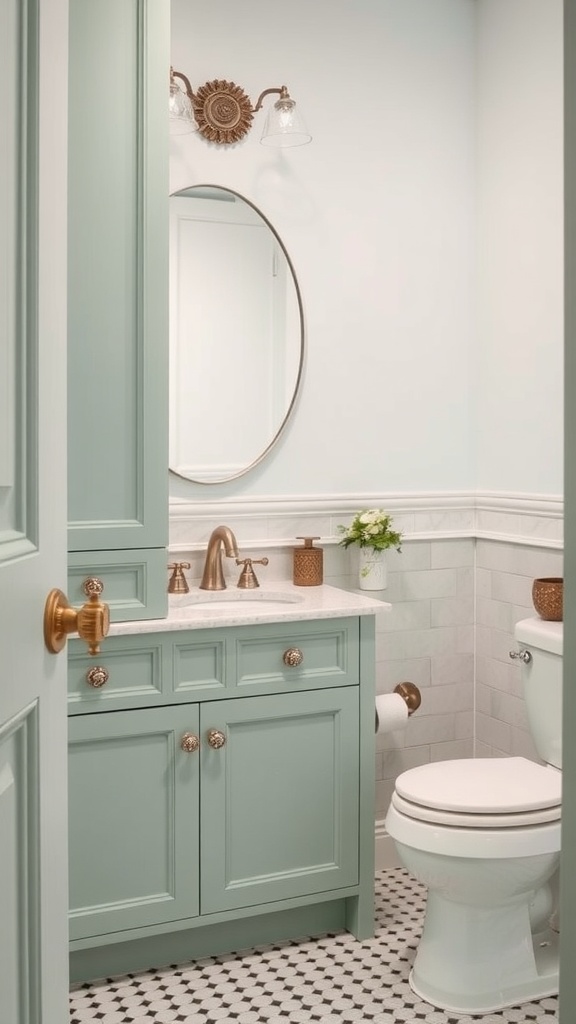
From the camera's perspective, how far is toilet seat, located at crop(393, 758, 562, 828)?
2.22 metres

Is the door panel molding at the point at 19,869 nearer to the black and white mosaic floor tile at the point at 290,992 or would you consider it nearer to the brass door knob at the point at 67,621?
the brass door knob at the point at 67,621

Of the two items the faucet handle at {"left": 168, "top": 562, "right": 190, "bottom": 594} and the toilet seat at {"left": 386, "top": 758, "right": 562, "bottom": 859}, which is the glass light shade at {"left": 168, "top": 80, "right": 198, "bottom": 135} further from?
the toilet seat at {"left": 386, "top": 758, "right": 562, "bottom": 859}

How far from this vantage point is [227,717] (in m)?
2.43

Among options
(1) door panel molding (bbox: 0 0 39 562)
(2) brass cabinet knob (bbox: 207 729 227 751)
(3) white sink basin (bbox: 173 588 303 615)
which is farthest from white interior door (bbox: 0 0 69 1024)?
(3) white sink basin (bbox: 173 588 303 615)

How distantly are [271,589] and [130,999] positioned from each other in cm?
110

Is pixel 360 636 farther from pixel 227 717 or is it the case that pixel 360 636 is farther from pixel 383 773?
pixel 383 773

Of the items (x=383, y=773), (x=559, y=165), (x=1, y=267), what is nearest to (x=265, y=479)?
(x=383, y=773)

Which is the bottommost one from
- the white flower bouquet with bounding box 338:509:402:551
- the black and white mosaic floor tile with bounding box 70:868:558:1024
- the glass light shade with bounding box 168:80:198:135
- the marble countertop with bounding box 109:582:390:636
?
the black and white mosaic floor tile with bounding box 70:868:558:1024

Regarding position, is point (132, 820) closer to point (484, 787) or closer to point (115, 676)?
point (115, 676)

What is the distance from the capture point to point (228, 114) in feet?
9.22

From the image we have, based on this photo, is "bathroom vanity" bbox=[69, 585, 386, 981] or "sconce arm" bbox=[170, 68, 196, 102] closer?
"bathroom vanity" bbox=[69, 585, 386, 981]

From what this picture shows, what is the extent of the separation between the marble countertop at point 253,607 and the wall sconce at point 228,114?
4.26 ft

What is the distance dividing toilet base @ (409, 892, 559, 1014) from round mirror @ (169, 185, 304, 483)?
135 centimetres

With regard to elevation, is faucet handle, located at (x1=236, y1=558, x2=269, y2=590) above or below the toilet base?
above
